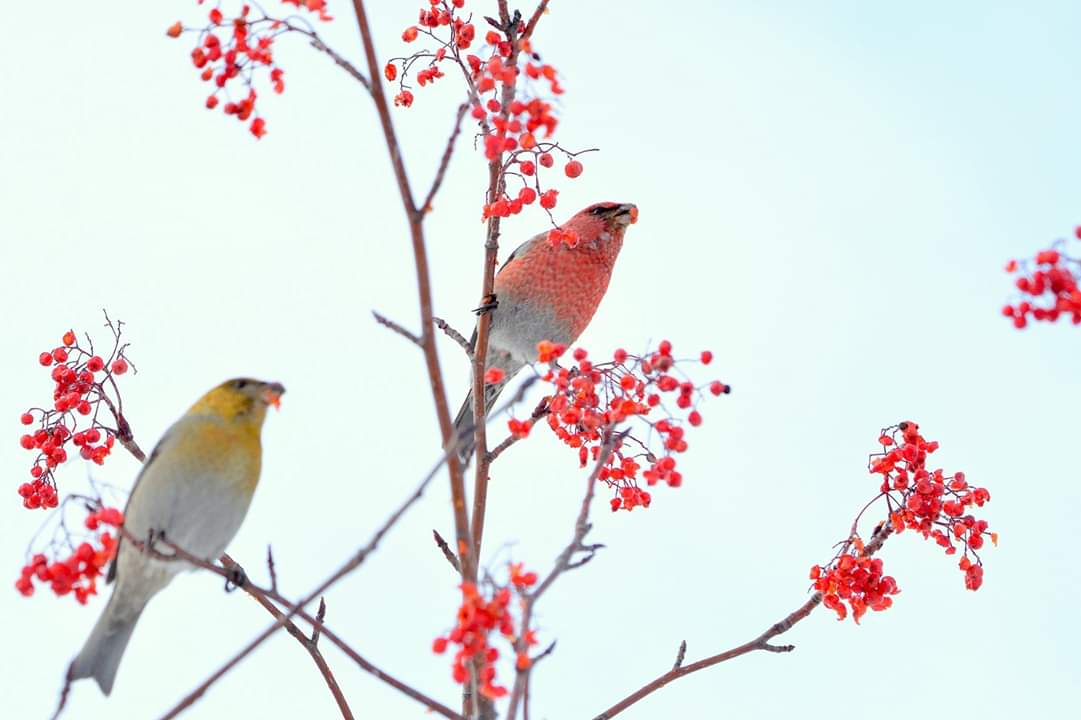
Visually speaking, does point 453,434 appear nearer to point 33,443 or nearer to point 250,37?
point 250,37

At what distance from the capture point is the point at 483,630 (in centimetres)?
190

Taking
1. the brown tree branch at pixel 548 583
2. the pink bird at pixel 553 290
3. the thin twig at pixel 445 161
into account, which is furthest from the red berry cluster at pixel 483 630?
the pink bird at pixel 553 290

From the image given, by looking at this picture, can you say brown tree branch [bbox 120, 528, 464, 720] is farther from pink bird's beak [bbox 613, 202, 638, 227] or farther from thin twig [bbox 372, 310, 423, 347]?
pink bird's beak [bbox 613, 202, 638, 227]

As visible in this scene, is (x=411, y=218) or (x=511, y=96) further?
(x=511, y=96)

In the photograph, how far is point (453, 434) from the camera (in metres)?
1.95

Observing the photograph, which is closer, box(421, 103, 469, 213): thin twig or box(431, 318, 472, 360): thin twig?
box(421, 103, 469, 213): thin twig

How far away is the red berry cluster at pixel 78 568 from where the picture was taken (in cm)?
213

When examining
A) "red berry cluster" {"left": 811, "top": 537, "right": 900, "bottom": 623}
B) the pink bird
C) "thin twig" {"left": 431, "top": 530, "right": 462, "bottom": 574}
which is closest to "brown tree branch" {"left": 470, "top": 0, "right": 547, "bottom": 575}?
"thin twig" {"left": 431, "top": 530, "right": 462, "bottom": 574}

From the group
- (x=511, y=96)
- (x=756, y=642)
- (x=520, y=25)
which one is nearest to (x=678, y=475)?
(x=756, y=642)

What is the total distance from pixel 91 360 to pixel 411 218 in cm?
156

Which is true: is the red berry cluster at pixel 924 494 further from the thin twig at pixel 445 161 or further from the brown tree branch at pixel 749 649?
the thin twig at pixel 445 161

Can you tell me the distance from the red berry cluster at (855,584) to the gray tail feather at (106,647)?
5.56 ft

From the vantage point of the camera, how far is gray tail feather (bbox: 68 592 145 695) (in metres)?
2.75

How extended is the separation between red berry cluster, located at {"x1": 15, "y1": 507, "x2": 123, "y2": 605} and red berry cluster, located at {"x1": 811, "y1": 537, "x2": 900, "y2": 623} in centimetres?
160
